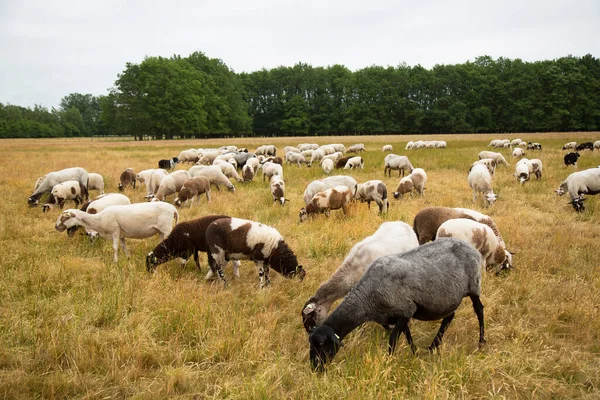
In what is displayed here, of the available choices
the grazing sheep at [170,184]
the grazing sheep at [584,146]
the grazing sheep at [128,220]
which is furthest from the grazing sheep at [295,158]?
the grazing sheep at [584,146]

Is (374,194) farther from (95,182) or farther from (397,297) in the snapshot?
(95,182)

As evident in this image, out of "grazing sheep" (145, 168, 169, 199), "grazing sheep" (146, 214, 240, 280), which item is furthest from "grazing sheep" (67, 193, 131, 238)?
"grazing sheep" (145, 168, 169, 199)

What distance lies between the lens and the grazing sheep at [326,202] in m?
11.2

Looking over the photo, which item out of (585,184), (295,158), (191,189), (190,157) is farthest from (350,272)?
(190,157)

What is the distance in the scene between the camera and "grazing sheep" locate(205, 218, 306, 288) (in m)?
6.75

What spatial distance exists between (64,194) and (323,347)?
1309 cm

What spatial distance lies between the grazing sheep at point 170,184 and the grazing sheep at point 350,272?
10226mm

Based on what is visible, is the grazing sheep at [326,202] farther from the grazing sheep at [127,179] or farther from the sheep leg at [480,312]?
the grazing sheep at [127,179]

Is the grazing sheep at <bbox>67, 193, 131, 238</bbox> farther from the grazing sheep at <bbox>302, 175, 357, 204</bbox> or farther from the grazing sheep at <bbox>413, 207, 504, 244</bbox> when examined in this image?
the grazing sheep at <bbox>413, 207, 504, 244</bbox>

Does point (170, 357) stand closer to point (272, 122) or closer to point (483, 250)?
point (483, 250)

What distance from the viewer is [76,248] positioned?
8.53 m

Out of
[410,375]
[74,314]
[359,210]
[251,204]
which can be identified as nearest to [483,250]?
Answer: [410,375]

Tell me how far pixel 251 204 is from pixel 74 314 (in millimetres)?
8772

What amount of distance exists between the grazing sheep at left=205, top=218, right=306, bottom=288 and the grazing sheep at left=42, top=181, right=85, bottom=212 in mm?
9300
